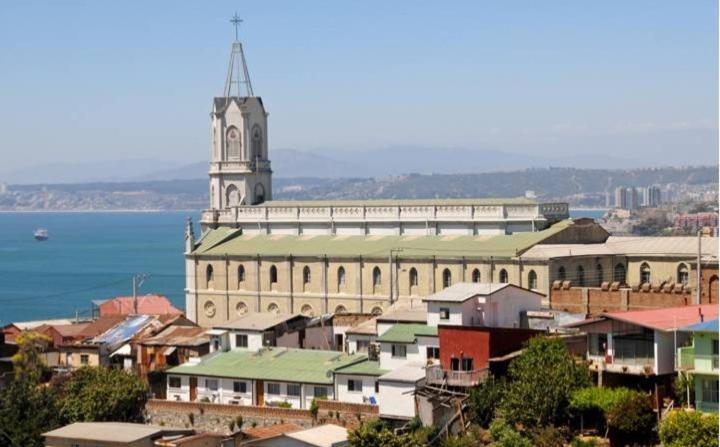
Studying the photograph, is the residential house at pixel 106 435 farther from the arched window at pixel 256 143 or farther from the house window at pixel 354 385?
the arched window at pixel 256 143

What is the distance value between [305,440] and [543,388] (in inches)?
258

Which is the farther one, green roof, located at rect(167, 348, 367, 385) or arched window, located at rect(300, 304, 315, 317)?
arched window, located at rect(300, 304, 315, 317)

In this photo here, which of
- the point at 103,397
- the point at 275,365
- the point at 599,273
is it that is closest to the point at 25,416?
the point at 103,397

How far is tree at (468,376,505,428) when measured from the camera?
39.2 m

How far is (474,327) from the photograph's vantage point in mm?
41781

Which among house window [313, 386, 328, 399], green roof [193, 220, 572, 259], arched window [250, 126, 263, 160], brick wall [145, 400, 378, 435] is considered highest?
arched window [250, 126, 263, 160]

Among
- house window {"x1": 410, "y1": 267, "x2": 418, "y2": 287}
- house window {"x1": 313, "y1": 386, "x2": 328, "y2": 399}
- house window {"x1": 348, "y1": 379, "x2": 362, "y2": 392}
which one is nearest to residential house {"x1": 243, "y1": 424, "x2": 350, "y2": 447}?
house window {"x1": 348, "y1": 379, "x2": 362, "y2": 392}

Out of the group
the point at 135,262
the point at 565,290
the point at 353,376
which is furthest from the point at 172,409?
the point at 135,262

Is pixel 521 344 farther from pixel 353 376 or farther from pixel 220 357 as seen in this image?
pixel 220 357

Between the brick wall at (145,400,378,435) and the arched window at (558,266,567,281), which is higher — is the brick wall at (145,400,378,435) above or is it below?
below

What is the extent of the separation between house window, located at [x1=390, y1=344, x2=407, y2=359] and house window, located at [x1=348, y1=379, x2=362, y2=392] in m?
1.37

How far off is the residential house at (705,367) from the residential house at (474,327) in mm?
6919

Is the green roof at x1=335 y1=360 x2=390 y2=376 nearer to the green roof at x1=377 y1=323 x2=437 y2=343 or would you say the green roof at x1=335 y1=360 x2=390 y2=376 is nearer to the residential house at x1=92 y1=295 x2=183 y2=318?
the green roof at x1=377 y1=323 x2=437 y2=343

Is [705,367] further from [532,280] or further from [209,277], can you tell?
[209,277]
